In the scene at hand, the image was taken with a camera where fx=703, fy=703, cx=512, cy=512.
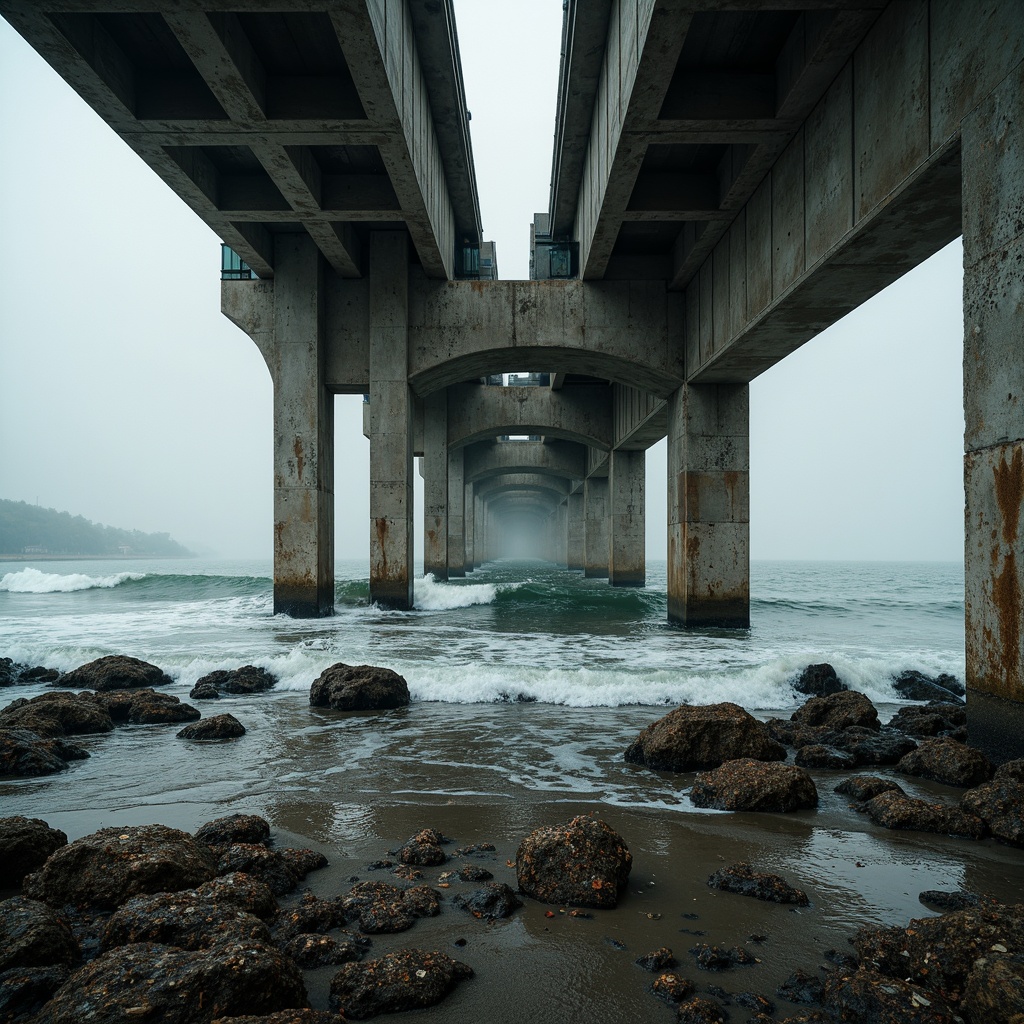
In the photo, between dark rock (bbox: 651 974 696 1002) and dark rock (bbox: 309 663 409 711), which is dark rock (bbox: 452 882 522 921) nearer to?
dark rock (bbox: 651 974 696 1002)

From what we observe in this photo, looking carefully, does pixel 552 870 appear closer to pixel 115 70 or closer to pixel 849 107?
pixel 849 107

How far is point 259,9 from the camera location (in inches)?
289

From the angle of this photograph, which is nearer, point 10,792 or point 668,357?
point 10,792

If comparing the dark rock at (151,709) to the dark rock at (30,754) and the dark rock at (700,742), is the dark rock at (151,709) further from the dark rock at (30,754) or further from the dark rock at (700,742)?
the dark rock at (700,742)

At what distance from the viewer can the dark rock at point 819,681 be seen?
8.27 metres

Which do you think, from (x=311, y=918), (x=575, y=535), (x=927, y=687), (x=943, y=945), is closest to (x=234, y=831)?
(x=311, y=918)

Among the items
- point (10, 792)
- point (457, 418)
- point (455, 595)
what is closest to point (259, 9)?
Result: point (10, 792)

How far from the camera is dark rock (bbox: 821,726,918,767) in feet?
17.4

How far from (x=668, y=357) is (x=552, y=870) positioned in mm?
12817

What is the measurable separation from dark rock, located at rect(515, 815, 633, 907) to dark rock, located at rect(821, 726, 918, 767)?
3.02m

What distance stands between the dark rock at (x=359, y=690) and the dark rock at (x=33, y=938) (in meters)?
4.60

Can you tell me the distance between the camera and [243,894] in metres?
2.74

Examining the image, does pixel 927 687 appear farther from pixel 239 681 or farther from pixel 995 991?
pixel 239 681

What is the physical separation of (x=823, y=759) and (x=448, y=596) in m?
15.4
